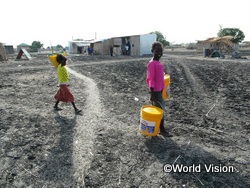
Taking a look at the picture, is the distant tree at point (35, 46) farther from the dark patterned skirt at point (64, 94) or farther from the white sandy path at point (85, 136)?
the dark patterned skirt at point (64, 94)

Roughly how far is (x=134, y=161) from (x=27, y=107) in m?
4.34

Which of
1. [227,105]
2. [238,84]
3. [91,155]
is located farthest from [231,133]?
[238,84]

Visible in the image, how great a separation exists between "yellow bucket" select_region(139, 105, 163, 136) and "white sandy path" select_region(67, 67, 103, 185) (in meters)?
1.17

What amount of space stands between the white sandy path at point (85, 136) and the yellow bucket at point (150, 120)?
3.85 ft

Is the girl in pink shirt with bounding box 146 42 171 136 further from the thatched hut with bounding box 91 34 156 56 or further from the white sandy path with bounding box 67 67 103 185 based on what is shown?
the thatched hut with bounding box 91 34 156 56

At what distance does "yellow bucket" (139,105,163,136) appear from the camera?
394 cm

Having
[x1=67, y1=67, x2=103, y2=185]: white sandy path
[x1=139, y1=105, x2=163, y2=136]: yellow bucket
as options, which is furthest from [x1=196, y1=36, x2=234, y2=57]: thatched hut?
[x1=139, y1=105, x2=163, y2=136]: yellow bucket

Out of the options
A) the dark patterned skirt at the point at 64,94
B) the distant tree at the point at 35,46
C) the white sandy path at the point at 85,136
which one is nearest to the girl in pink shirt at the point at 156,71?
the white sandy path at the point at 85,136

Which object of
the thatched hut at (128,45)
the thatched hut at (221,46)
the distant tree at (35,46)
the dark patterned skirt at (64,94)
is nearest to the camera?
the dark patterned skirt at (64,94)

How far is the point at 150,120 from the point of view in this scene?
13.0 feet

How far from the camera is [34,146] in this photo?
13.0 ft

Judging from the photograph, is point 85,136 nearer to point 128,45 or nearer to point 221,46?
point 128,45

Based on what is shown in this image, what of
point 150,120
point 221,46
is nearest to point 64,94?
point 150,120

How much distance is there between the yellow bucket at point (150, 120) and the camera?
3.94 m
